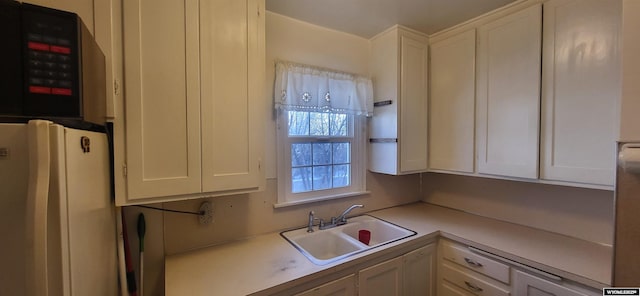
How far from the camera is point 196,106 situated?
3.87ft

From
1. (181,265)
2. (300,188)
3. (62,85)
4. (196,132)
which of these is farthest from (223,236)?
(62,85)

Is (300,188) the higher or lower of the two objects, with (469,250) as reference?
higher

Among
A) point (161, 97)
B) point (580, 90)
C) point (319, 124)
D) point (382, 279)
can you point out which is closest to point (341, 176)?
point (319, 124)

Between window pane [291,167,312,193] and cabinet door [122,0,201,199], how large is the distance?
30.2 inches

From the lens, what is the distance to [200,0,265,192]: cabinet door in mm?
1209

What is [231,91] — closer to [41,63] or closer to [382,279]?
[41,63]

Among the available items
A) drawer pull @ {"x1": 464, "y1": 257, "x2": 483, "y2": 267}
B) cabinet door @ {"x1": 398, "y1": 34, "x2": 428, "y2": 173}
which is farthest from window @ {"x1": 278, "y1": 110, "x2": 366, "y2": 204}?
drawer pull @ {"x1": 464, "y1": 257, "x2": 483, "y2": 267}

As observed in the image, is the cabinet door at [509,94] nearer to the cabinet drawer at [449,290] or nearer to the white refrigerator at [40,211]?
the cabinet drawer at [449,290]

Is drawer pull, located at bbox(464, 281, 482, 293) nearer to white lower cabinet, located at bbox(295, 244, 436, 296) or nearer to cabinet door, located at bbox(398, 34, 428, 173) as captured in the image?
white lower cabinet, located at bbox(295, 244, 436, 296)

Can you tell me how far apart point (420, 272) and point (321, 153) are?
1096mm

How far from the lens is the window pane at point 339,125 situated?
204cm

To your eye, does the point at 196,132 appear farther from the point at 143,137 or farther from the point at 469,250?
the point at 469,250

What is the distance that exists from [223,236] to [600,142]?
219 centimetres

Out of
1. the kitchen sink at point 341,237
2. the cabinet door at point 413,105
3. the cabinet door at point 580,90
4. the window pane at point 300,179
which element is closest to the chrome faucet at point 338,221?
the kitchen sink at point 341,237
